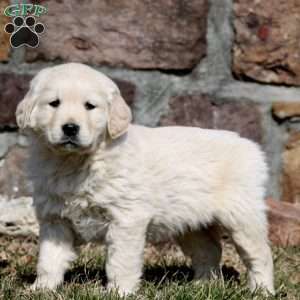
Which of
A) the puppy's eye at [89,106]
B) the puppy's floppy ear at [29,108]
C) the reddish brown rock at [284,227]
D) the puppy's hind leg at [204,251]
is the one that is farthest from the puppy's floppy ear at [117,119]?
the reddish brown rock at [284,227]

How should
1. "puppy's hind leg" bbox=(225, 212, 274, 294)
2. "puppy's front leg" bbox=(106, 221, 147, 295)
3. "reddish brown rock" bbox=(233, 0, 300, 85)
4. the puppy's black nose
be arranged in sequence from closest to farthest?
1. the puppy's black nose
2. "puppy's front leg" bbox=(106, 221, 147, 295)
3. "puppy's hind leg" bbox=(225, 212, 274, 294)
4. "reddish brown rock" bbox=(233, 0, 300, 85)

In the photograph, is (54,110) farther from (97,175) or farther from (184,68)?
(184,68)

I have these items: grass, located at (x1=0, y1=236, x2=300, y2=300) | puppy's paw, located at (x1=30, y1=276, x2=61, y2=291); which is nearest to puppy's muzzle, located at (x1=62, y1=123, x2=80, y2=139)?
grass, located at (x1=0, y1=236, x2=300, y2=300)

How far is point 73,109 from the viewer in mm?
4316

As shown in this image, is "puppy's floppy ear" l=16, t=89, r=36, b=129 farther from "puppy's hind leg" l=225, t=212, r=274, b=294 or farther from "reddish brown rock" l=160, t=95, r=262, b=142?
"reddish brown rock" l=160, t=95, r=262, b=142

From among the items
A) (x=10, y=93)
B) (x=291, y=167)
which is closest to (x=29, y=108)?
(x=10, y=93)

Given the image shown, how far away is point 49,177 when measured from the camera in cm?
461

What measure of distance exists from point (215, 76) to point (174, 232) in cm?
168

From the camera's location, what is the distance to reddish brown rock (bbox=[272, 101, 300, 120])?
6316 millimetres

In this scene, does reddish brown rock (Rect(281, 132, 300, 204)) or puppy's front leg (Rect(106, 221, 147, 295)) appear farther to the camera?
reddish brown rock (Rect(281, 132, 300, 204))

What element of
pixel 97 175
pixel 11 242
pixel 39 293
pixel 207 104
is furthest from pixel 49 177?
pixel 207 104

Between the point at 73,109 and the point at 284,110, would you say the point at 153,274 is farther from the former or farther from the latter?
the point at 284,110

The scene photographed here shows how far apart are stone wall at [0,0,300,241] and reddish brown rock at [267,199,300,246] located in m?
0.52

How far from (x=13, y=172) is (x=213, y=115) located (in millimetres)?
1529
